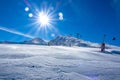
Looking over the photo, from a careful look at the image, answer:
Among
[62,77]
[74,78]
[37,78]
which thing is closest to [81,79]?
[74,78]

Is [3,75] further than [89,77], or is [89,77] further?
[89,77]

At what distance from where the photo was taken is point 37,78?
6168 millimetres

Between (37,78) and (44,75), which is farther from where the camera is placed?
(44,75)

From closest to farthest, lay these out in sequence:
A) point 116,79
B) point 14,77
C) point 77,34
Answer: point 14,77, point 116,79, point 77,34

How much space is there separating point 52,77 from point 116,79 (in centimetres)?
281

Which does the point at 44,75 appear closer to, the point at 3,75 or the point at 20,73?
the point at 20,73

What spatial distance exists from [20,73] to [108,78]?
3.79 metres

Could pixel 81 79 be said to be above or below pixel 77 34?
below

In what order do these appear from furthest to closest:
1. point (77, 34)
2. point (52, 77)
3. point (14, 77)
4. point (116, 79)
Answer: point (77, 34) < point (116, 79) < point (52, 77) < point (14, 77)

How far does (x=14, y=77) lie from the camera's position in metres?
6.05

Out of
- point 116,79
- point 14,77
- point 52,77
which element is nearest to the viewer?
point 14,77

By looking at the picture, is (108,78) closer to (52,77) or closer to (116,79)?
(116,79)

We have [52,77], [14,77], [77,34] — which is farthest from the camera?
[77,34]

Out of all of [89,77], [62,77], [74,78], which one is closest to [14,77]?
[62,77]
